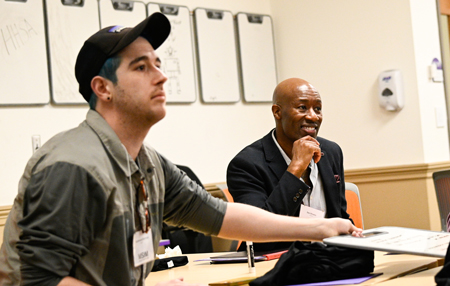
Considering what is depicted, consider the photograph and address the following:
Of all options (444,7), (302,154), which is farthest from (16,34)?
(444,7)

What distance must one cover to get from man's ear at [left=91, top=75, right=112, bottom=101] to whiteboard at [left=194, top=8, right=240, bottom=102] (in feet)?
11.0

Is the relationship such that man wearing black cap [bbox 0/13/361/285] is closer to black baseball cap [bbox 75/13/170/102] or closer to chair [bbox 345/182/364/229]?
black baseball cap [bbox 75/13/170/102]

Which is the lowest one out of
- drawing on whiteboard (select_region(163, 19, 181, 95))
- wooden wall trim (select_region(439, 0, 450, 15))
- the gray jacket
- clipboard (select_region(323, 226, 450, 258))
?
clipboard (select_region(323, 226, 450, 258))

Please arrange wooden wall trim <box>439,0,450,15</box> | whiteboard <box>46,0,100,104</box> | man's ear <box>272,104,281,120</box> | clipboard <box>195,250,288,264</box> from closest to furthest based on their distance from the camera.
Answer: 1. clipboard <box>195,250,288,264</box>
2. man's ear <box>272,104,281,120</box>
3. whiteboard <box>46,0,100,104</box>
4. wooden wall trim <box>439,0,450,15</box>

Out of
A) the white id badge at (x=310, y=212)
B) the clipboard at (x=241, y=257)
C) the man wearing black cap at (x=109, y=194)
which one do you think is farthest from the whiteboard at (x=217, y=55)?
the man wearing black cap at (x=109, y=194)

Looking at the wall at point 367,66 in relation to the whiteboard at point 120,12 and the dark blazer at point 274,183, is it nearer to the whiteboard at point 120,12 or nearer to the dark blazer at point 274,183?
the whiteboard at point 120,12

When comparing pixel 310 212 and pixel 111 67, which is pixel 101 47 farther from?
pixel 310 212

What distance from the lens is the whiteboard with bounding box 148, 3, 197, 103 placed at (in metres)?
4.64

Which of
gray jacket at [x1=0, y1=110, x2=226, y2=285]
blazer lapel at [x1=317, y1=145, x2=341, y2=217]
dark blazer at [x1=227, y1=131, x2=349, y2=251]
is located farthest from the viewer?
blazer lapel at [x1=317, y1=145, x2=341, y2=217]

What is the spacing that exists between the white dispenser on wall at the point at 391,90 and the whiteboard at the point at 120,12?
212 cm

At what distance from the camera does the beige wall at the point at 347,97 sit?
15.0 ft

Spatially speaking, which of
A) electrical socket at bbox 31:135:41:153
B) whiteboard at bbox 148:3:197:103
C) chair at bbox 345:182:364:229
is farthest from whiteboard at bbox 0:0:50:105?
chair at bbox 345:182:364:229

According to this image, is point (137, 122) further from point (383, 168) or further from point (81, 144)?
point (383, 168)

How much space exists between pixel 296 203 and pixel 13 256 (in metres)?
1.44
